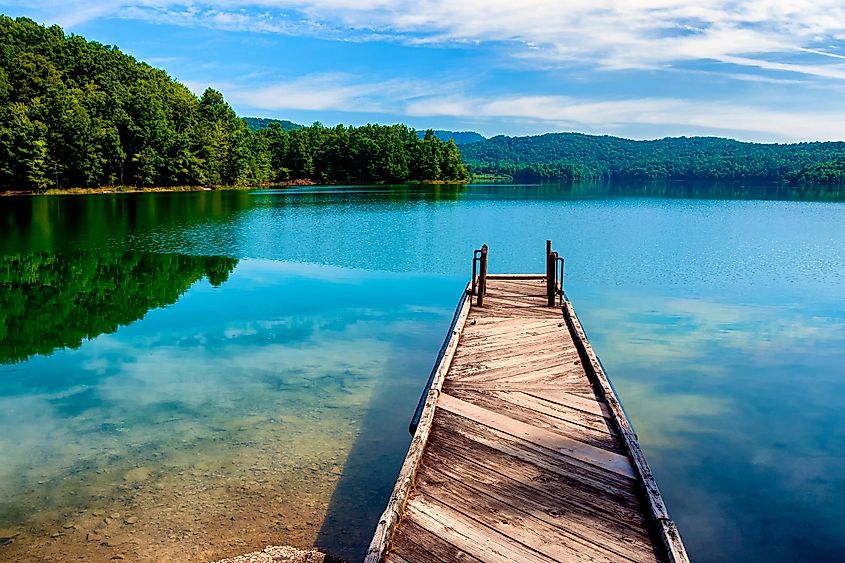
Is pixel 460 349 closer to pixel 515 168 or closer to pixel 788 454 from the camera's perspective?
pixel 788 454

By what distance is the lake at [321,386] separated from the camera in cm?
744

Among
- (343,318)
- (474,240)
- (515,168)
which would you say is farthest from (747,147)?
(343,318)

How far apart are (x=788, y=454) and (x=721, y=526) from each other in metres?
2.72

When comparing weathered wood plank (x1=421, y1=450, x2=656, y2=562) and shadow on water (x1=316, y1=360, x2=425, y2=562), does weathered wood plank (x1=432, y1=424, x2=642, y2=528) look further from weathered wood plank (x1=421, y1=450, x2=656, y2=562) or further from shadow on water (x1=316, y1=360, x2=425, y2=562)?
shadow on water (x1=316, y1=360, x2=425, y2=562)

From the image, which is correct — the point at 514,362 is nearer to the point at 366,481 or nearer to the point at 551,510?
the point at 366,481

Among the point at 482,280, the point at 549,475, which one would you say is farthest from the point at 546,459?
the point at 482,280

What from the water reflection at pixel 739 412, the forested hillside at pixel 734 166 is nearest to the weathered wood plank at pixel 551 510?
the water reflection at pixel 739 412

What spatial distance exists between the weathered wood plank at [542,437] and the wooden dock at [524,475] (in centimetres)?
1

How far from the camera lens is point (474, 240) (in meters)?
33.1

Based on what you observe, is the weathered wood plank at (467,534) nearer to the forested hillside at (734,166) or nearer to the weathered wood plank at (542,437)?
the weathered wood plank at (542,437)

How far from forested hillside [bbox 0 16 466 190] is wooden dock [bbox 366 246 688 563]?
67.3 metres

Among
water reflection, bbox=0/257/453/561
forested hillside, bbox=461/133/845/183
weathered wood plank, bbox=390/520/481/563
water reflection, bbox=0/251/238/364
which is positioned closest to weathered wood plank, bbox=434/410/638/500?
water reflection, bbox=0/257/453/561

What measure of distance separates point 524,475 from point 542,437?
3.68ft

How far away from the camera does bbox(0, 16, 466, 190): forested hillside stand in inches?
2672
